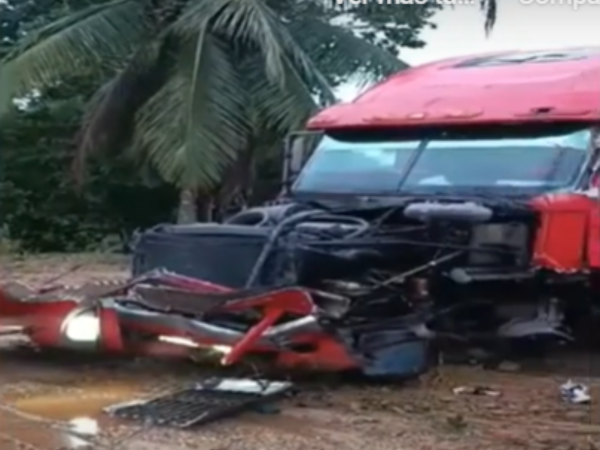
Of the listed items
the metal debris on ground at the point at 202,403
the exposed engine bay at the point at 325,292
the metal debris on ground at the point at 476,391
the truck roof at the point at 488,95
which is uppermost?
the truck roof at the point at 488,95

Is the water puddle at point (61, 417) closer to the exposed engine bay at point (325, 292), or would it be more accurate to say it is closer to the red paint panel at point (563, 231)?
the exposed engine bay at point (325, 292)

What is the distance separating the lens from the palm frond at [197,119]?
13234 mm

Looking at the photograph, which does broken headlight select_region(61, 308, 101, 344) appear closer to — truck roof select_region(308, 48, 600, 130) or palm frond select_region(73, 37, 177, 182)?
truck roof select_region(308, 48, 600, 130)

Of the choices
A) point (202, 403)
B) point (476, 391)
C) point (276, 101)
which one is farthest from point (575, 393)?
point (276, 101)

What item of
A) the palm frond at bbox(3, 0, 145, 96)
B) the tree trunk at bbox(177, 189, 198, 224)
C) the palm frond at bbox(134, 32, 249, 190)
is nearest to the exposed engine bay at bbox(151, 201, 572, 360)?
the palm frond at bbox(134, 32, 249, 190)

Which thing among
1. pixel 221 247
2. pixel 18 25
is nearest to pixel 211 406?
pixel 221 247

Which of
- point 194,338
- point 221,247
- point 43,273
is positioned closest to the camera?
point 194,338

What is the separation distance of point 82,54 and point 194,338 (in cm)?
875

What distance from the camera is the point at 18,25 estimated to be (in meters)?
17.0

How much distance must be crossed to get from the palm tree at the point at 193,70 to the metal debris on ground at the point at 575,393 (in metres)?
7.21

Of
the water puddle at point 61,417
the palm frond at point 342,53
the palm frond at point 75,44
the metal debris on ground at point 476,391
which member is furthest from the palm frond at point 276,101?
the water puddle at point 61,417

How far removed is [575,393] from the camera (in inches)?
249

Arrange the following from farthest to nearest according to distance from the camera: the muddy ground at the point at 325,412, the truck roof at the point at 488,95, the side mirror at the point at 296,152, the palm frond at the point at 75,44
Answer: the palm frond at the point at 75,44 < the side mirror at the point at 296,152 < the truck roof at the point at 488,95 < the muddy ground at the point at 325,412

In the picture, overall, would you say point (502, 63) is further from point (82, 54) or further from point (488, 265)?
point (82, 54)
